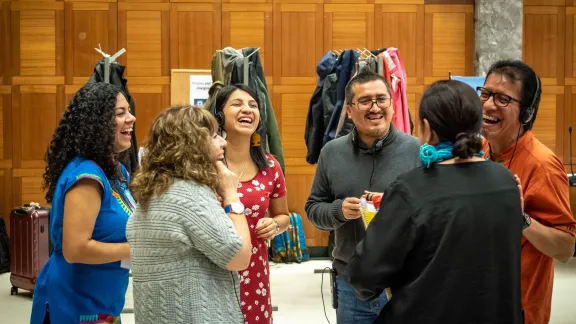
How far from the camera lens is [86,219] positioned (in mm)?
2348

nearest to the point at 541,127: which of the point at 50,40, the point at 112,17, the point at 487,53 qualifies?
the point at 487,53

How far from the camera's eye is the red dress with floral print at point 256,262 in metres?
2.79

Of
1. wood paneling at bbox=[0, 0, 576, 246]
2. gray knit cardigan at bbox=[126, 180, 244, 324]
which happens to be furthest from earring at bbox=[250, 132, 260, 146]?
wood paneling at bbox=[0, 0, 576, 246]

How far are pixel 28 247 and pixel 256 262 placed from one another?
4064mm

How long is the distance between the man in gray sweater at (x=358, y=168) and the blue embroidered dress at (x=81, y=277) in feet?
2.78

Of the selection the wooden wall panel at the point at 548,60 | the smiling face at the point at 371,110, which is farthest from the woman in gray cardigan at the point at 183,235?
the wooden wall panel at the point at 548,60

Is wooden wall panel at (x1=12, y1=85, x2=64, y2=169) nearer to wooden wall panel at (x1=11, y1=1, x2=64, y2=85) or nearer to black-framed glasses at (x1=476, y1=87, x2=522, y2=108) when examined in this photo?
wooden wall panel at (x1=11, y1=1, x2=64, y2=85)

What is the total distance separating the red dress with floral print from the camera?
279 centimetres

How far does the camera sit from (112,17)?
7.82 metres

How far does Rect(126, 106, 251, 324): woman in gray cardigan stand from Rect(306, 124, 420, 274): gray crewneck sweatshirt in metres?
0.70

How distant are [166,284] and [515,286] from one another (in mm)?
1004

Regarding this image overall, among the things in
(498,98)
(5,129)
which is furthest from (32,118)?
(498,98)

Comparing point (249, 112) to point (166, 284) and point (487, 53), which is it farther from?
point (487, 53)

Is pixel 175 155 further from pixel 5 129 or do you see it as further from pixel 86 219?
pixel 5 129
